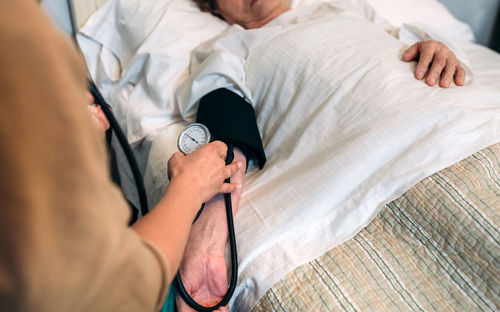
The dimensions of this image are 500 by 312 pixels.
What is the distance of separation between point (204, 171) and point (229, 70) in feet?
1.41

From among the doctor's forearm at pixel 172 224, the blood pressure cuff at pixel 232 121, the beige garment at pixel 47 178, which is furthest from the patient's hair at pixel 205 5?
the beige garment at pixel 47 178

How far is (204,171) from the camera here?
2.39ft

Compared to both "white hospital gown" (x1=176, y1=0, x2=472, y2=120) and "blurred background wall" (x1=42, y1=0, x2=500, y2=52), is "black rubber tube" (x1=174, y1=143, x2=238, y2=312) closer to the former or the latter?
"white hospital gown" (x1=176, y1=0, x2=472, y2=120)

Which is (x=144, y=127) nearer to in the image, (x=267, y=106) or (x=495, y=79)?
(x=267, y=106)

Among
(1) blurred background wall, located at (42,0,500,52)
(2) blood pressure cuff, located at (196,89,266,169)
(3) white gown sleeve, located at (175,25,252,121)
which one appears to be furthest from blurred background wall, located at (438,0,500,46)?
(2) blood pressure cuff, located at (196,89,266,169)

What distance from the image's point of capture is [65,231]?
0.34 meters

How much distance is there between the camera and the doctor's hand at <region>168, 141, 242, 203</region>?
68 centimetres

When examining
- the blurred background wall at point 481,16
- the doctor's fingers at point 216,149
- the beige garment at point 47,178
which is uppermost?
the beige garment at point 47,178

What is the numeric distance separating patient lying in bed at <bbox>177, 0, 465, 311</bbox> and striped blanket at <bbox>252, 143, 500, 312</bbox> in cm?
13

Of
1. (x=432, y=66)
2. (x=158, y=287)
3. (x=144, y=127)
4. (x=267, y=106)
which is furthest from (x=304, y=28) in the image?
(x=158, y=287)

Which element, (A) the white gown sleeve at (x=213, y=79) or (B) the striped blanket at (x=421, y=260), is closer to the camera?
(B) the striped blanket at (x=421, y=260)

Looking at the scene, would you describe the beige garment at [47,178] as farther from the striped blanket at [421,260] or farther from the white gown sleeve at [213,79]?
the white gown sleeve at [213,79]

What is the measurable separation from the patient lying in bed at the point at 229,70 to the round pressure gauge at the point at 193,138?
0.09 meters

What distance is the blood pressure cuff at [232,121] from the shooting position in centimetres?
95
